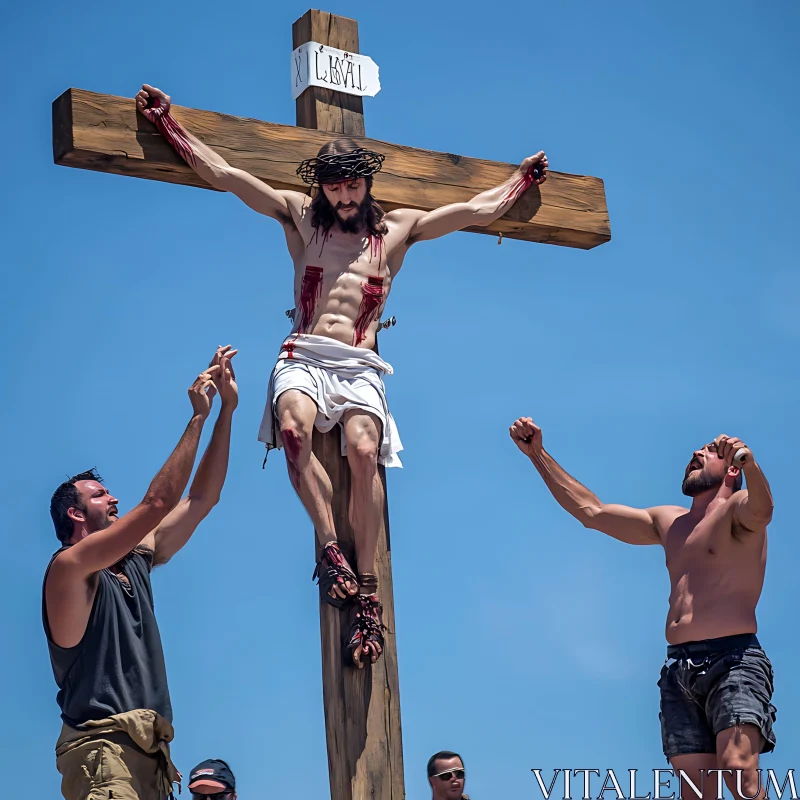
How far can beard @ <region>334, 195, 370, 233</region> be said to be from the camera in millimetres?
7047

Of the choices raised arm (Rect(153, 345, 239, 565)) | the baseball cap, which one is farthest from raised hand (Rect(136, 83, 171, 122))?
the baseball cap

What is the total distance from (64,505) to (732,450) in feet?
8.98

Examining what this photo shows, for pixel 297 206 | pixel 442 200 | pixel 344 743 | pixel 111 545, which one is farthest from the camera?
pixel 442 200

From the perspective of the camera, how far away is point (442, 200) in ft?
24.7

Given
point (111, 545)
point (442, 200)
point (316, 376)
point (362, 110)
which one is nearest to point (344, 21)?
point (362, 110)

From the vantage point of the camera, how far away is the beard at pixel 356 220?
705 centimetres

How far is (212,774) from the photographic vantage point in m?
6.59

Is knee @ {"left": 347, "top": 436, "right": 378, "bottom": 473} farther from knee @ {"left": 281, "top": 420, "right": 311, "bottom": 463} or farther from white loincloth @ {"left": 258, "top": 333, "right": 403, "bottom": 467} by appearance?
knee @ {"left": 281, "top": 420, "right": 311, "bottom": 463}

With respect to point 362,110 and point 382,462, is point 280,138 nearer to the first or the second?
point 362,110

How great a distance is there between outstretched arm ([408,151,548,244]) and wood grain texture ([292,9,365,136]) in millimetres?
543

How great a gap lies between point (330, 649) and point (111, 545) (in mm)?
1095

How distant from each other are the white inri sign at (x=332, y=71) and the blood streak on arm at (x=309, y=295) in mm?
1023

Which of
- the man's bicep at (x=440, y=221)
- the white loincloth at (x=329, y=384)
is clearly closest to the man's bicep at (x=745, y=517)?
the white loincloth at (x=329, y=384)

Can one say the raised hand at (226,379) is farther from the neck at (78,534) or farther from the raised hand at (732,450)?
the raised hand at (732,450)
